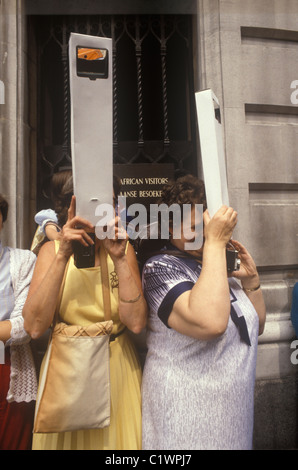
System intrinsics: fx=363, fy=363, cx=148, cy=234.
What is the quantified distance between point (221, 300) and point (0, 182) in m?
2.61

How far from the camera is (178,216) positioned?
1940 mm

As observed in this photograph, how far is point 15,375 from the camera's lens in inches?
85.7

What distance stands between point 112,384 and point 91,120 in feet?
4.28

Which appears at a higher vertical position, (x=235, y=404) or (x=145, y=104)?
(x=145, y=104)

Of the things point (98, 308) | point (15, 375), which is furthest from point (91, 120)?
point (15, 375)

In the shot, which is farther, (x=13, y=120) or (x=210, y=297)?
(x=13, y=120)

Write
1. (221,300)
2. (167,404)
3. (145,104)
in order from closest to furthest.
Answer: (221,300)
(167,404)
(145,104)

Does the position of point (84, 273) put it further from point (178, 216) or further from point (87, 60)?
point (87, 60)

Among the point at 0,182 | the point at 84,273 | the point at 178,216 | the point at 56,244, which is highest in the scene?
the point at 0,182

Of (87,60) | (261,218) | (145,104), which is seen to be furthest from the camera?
(145,104)

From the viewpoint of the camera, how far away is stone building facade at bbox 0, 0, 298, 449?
11.5ft
